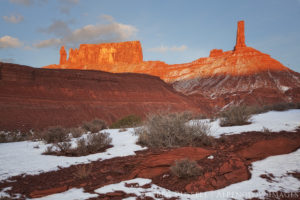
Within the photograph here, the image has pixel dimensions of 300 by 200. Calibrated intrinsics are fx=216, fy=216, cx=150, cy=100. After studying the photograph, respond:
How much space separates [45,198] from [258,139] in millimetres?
4426

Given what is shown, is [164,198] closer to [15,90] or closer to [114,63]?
[15,90]

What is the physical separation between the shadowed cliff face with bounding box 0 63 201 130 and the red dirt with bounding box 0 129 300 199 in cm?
2100

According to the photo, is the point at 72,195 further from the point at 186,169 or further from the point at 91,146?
the point at 91,146

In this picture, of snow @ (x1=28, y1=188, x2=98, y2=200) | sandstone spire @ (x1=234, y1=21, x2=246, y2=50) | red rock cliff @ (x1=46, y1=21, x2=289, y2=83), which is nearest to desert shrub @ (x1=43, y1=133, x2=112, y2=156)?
snow @ (x1=28, y1=188, x2=98, y2=200)

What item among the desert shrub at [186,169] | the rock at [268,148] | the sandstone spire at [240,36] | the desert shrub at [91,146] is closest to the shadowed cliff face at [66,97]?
the desert shrub at [91,146]

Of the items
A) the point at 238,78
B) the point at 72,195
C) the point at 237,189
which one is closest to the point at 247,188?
the point at 237,189

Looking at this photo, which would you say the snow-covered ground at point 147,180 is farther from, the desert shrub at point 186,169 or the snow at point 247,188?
the desert shrub at point 186,169

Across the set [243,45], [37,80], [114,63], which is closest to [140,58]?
[114,63]

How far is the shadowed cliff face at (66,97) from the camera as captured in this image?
2391cm

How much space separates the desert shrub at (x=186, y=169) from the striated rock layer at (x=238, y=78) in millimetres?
45370

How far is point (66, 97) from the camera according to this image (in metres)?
30.4

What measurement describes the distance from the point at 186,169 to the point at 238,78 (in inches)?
2484

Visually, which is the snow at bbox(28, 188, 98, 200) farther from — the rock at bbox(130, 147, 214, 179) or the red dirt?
the rock at bbox(130, 147, 214, 179)

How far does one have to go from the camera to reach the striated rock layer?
50375mm
